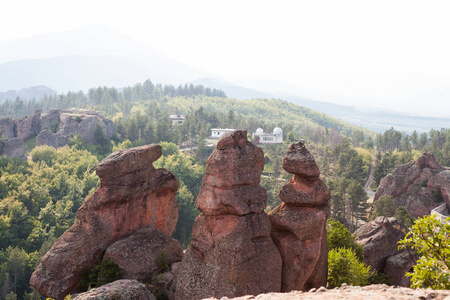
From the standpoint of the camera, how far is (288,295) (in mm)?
12633

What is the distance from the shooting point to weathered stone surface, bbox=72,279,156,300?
57.6 feet

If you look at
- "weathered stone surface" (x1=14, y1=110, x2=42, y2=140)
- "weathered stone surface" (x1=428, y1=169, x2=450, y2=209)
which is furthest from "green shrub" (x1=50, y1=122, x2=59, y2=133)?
"weathered stone surface" (x1=428, y1=169, x2=450, y2=209)

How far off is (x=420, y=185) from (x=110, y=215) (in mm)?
60073

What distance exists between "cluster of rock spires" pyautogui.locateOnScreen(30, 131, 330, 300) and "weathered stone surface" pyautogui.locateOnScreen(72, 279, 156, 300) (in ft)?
0.27

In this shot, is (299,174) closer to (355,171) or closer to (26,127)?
(355,171)

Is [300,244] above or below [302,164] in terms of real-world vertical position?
below

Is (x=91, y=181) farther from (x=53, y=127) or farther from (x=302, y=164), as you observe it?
(x=302, y=164)

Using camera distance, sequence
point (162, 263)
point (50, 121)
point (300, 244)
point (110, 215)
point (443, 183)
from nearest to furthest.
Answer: point (300, 244), point (162, 263), point (110, 215), point (443, 183), point (50, 121)

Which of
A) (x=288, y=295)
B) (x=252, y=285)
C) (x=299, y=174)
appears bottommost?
(x=252, y=285)

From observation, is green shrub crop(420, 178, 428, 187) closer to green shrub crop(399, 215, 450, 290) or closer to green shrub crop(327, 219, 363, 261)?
green shrub crop(327, 219, 363, 261)

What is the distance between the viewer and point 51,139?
358ft

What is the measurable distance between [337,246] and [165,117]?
13664cm

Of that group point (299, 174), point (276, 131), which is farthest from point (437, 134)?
point (299, 174)

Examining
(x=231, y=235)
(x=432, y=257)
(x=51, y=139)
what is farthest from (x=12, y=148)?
(x=432, y=257)
